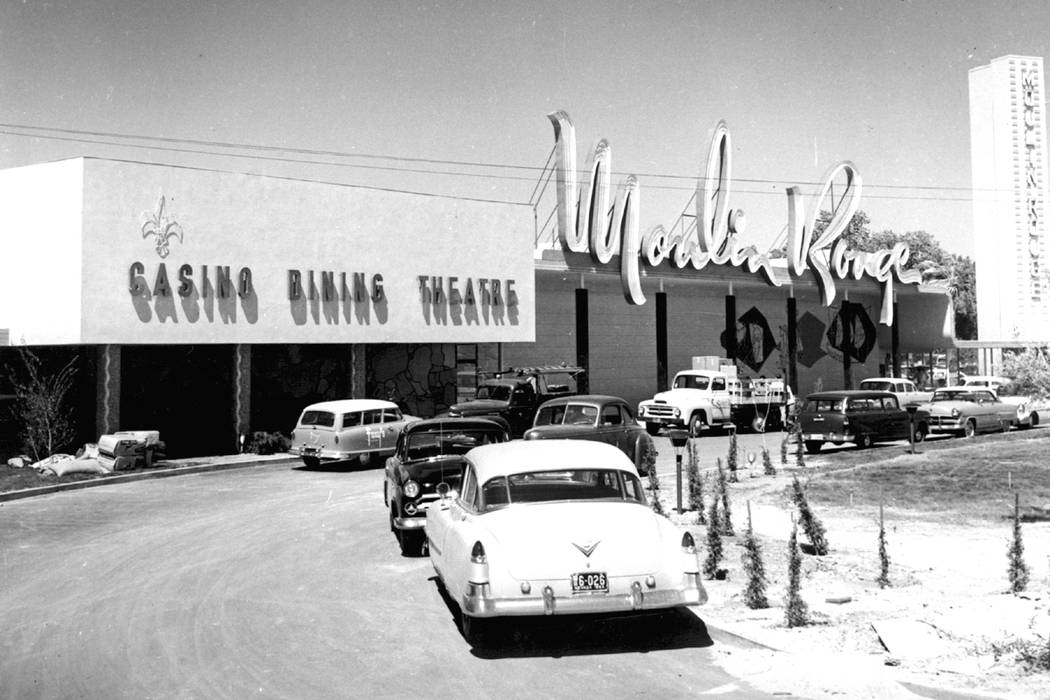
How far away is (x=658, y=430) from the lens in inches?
1235

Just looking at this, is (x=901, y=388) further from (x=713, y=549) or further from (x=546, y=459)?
(x=546, y=459)

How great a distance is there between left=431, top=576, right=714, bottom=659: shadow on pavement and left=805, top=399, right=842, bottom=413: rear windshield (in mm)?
16828

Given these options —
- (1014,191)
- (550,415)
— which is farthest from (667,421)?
(1014,191)

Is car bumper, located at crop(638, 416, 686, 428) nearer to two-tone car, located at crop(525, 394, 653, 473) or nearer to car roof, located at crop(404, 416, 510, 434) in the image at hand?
two-tone car, located at crop(525, 394, 653, 473)

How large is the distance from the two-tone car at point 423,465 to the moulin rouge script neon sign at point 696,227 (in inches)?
785

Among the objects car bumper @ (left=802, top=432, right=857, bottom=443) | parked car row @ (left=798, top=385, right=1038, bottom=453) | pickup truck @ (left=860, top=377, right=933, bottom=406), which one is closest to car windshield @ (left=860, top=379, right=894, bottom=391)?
pickup truck @ (left=860, top=377, right=933, bottom=406)

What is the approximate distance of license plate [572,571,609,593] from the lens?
291 inches

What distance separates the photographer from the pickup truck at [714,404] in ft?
100

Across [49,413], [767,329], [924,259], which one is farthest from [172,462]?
[924,259]

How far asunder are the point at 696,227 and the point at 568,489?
1191 inches

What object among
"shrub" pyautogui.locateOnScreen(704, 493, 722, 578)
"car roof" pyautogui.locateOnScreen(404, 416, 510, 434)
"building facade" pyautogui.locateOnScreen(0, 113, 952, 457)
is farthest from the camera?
"building facade" pyautogui.locateOnScreen(0, 113, 952, 457)

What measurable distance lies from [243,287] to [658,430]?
14.1 meters

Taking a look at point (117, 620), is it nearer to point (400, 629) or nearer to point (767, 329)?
point (400, 629)

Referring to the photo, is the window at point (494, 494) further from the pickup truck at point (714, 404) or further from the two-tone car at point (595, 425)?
the pickup truck at point (714, 404)
